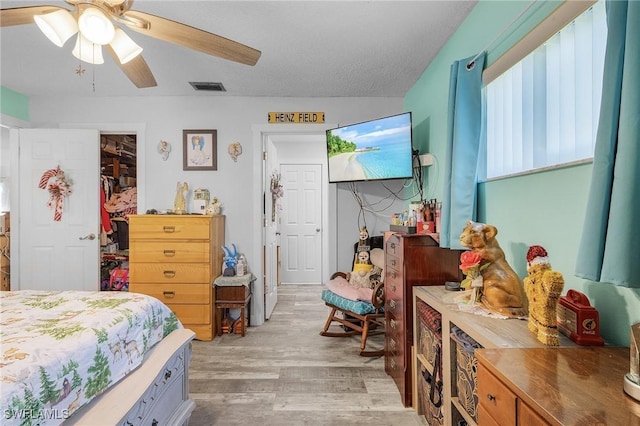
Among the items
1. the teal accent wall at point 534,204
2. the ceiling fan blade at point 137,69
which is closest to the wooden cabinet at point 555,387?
the teal accent wall at point 534,204

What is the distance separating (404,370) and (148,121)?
3.50 m

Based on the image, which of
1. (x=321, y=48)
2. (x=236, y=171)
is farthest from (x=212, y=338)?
(x=321, y=48)

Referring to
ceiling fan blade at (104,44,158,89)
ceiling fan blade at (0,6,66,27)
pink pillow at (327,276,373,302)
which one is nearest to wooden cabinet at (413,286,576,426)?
pink pillow at (327,276,373,302)

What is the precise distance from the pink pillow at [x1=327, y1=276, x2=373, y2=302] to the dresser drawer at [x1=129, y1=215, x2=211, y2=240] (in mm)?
1322

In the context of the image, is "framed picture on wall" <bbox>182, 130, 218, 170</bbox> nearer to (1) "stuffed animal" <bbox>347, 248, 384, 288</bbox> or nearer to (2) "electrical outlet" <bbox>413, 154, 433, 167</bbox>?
(1) "stuffed animal" <bbox>347, 248, 384, 288</bbox>

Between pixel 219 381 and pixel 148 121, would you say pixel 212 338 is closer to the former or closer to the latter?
pixel 219 381

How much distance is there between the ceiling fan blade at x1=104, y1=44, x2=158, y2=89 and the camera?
5.79 feet

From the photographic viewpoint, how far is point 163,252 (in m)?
3.13

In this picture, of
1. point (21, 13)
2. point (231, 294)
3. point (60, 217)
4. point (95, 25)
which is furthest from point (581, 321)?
point (60, 217)

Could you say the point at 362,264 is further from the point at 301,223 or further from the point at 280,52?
the point at 301,223

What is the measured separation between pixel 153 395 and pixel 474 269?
1611 mm

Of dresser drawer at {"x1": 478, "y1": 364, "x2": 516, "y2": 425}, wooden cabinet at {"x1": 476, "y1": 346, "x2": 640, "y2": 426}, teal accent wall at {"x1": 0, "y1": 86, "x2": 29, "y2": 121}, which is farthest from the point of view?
teal accent wall at {"x1": 0, "y1": 86, "x2": 29, "y2": 121}

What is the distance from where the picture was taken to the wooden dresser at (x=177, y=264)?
3125 mm

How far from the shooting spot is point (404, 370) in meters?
2.08
